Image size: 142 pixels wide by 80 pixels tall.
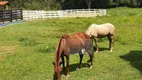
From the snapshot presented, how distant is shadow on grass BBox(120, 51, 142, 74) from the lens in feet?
38.4

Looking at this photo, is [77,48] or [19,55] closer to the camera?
[77,48]

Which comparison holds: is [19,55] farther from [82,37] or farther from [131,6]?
[131,6]

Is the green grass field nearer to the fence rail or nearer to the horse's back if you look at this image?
the horse's back

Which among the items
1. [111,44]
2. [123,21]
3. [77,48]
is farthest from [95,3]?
[77,48]

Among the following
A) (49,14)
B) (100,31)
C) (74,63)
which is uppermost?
(100,31)

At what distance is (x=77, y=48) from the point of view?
10227 millimetres

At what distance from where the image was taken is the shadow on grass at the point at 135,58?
11.7 meters

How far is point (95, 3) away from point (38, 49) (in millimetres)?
65741

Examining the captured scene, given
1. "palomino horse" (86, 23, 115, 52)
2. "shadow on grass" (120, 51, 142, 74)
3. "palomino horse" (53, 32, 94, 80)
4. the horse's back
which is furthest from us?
"palomino horse" (86, 23, 115, 52)

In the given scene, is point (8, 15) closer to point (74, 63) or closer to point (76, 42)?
point (74, 63)

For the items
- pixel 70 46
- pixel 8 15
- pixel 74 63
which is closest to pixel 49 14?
pixel 8 15

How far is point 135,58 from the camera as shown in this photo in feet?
43.0

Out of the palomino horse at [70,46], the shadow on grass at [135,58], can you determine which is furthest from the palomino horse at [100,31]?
the palomino horse at [70,46]

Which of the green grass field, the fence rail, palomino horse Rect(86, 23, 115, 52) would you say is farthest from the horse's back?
→ the fence rail
